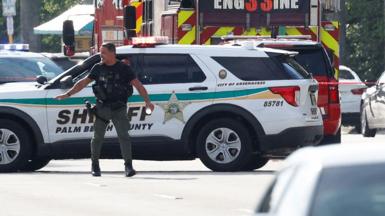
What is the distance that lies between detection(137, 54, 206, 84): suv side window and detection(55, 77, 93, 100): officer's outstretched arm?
3.10ft

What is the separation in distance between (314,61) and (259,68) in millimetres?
2002

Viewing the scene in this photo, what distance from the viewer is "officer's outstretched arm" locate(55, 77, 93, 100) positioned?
15.4m

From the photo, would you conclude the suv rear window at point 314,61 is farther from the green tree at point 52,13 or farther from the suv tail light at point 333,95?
the green tree at point 52,13

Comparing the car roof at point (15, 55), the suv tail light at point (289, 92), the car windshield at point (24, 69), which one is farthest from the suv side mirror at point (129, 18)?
the suv tail light at point (289, 92)

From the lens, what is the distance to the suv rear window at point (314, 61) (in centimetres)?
1814

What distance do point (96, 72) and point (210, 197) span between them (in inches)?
115

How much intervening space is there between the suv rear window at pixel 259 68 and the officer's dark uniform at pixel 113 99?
149cm

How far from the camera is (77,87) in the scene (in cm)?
1556

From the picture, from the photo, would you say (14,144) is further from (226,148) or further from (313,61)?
(313,61)

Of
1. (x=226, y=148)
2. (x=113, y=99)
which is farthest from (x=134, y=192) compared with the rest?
(x=226, y=148)

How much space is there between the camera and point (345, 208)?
4.75m

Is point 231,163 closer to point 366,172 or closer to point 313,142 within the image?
point 313,142

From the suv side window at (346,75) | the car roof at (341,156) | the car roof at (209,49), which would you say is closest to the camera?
the car roof at (341,156)

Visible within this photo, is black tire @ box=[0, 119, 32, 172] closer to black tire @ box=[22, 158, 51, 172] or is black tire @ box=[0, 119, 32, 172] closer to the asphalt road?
the asphalt road
